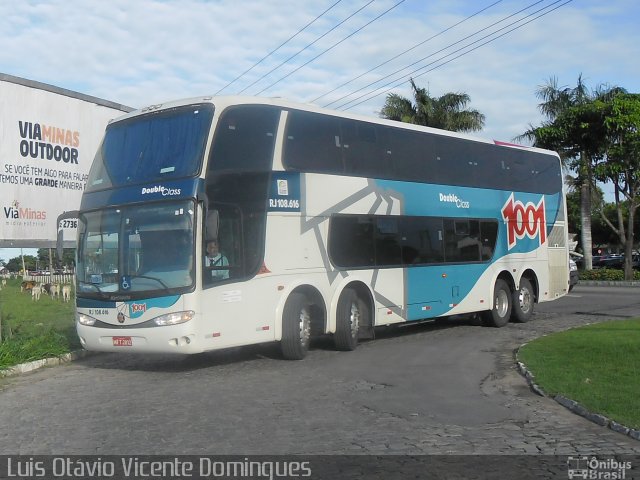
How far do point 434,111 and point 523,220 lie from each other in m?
23.0

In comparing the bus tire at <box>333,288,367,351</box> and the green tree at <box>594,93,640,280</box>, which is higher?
the green tree at <box>594,93,640,280</box>

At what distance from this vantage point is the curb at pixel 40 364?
38.7 ft

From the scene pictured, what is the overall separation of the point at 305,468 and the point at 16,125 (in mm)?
10447

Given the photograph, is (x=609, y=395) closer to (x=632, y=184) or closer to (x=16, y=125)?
(x=16, y=125)

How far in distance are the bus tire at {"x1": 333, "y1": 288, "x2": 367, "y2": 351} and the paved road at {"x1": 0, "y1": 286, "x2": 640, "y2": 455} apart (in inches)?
11.3

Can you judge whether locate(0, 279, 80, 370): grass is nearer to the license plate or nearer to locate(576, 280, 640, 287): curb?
the license plate

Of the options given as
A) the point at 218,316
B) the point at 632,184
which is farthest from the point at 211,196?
the point at 632,184

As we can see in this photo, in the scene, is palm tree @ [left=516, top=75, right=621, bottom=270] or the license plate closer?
the license plate

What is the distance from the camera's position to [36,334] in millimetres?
14141

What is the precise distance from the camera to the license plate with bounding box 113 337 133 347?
11219mm

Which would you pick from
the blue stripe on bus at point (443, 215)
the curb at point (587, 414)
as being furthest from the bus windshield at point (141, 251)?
the curb at point (587, 414)

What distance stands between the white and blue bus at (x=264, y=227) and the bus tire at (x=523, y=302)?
7.83 ft

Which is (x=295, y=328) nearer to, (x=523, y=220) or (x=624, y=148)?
(x=523, y=220)

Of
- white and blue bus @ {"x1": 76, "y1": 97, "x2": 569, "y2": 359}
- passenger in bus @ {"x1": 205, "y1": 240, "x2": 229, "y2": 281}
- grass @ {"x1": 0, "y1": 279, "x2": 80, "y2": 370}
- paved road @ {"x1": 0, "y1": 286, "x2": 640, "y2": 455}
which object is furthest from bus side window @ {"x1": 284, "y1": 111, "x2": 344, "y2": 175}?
grass @ {"x1": 0, "y1": 279, "x2": 80, "y2": 370}
